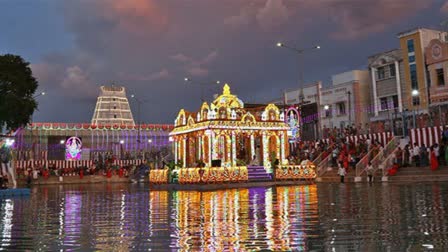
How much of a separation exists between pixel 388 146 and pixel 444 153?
4.23 meters

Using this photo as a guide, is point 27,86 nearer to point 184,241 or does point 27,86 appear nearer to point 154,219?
point 154,219

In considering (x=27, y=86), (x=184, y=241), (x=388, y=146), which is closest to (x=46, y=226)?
(x=184, y=241)

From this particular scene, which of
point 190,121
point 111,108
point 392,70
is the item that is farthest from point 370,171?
point 111,108

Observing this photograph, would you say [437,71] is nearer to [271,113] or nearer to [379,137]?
[379,137]

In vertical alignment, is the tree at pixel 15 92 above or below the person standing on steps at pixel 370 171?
above

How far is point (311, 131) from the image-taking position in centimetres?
4512

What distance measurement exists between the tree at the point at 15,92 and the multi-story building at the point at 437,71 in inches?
1240

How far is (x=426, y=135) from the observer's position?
91.1 feet

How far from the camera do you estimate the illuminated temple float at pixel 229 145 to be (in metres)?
27.5

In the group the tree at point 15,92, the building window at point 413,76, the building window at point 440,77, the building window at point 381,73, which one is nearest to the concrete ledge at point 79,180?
the tree at point 15,92

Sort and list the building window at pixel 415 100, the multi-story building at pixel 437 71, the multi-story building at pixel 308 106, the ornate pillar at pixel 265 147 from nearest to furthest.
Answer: the ornate pillar at pixel 265 147 → the multi-story building at pixel 437 71 → the building window at pixel 415 100 → the multi-story building at pixel 308 106

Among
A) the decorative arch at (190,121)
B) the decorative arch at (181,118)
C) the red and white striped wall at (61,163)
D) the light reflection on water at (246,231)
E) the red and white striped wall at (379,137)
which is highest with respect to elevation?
the decorative arch at (181,118)

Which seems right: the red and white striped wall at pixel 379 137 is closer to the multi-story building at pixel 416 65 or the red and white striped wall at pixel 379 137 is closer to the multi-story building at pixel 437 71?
the multi-story building at pixel 437 71

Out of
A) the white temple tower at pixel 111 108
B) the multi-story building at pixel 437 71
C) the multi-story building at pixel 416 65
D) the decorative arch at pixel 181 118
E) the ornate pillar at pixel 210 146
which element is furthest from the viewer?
the white temple tower at pixel 111 108
